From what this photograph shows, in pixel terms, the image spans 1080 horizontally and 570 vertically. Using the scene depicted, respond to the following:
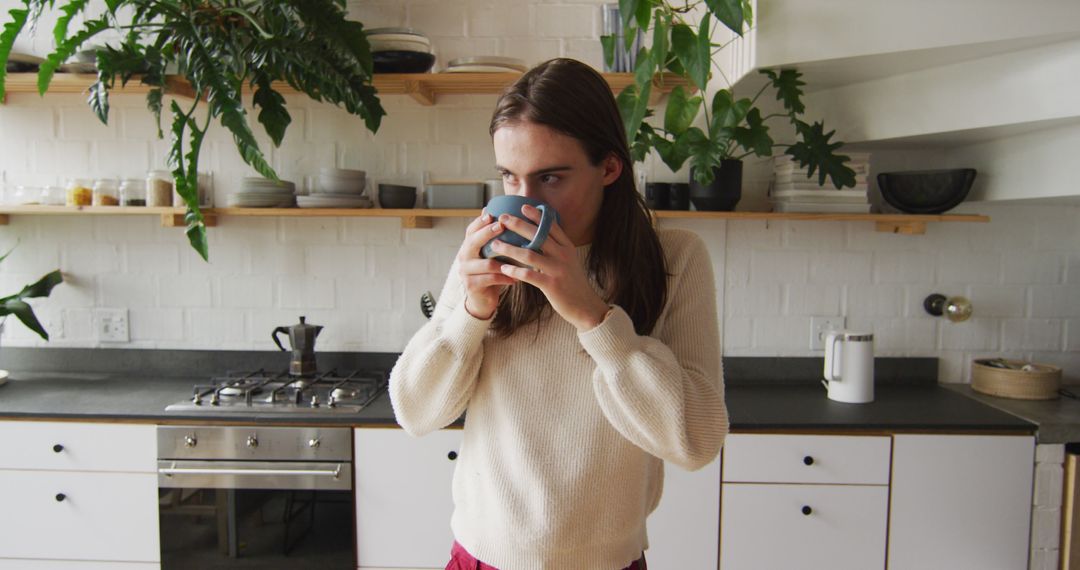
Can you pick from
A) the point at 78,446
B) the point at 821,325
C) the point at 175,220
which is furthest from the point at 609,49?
the point at 78,446

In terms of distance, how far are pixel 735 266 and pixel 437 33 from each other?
57.4 inches

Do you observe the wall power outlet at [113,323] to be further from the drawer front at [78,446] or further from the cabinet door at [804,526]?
the cabinet door at [804,526]

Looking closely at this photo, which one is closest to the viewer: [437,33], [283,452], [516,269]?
[516,269]

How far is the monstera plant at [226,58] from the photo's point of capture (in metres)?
1.97

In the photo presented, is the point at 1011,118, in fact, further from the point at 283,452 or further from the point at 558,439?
the point at 283,452

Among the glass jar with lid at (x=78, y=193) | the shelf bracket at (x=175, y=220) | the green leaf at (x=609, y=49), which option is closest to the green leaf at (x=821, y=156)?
the green leaf at (x=609, y=49)

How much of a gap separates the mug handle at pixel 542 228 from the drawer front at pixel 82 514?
72.4 inches

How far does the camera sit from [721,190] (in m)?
2.31

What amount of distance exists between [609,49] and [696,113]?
1.22ft

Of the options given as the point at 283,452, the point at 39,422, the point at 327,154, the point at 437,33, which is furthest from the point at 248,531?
the point at 437,33

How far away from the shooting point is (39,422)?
212cm

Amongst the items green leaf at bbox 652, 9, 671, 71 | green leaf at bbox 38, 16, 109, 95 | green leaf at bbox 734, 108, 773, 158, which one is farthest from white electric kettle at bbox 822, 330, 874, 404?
green leaf at bbox 38, 16, 109, 95

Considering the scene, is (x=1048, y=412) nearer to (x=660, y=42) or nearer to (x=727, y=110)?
(x=727, y=110)

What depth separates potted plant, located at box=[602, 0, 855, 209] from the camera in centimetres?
195
